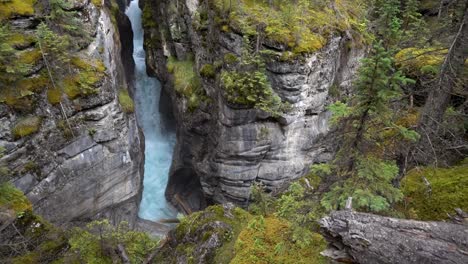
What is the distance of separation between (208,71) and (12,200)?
11.6 metres

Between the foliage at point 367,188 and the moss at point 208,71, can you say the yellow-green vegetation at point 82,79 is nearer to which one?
the moss at point 208,71

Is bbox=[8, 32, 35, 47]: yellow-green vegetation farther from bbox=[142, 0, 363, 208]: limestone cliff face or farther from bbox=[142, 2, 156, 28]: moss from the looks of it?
bbox=[142, 2, 156, 28]: moss

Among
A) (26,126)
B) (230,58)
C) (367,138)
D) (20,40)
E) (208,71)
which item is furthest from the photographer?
(208,71)

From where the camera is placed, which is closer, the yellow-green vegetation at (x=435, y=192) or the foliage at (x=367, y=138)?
the foliage at (x=367, y=138)

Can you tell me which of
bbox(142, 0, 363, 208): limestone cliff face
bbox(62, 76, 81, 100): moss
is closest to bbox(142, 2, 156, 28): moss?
bbox(142, 0, 363, 208): limestone cliff face

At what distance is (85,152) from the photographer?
16.0 m

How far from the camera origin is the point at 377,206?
20.3 feet

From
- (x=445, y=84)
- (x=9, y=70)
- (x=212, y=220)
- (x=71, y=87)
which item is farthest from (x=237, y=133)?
(x=445, y=84)

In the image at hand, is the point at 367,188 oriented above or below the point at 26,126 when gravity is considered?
above

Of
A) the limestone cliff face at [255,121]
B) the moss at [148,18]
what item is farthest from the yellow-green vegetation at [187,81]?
the moss at [148,18]

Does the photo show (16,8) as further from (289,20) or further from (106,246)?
(289,20)

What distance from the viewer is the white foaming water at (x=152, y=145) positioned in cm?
2259

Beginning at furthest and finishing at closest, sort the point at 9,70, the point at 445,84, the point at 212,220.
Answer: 1. the point at 9,70
2. the point at 212,220
3. the point at 445,84

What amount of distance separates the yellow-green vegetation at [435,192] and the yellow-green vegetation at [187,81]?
44.8ft
